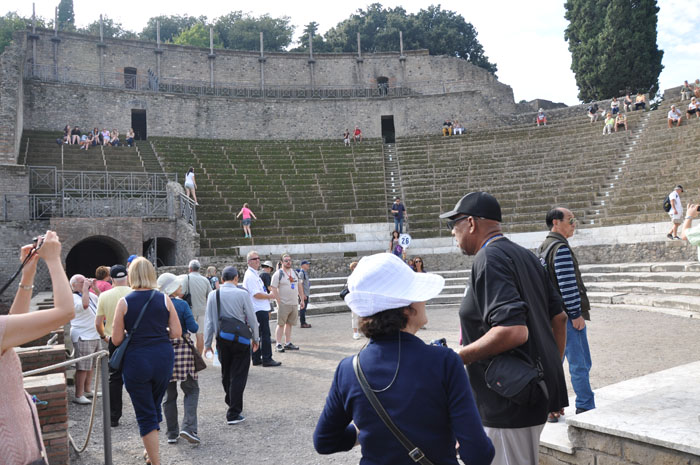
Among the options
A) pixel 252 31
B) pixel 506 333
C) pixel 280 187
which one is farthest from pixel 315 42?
pixel 506 333

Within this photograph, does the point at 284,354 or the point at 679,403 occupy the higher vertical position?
the point at 679,403

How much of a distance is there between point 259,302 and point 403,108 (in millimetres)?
25325

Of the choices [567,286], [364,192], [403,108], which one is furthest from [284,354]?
[403,108]

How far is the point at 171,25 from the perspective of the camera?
61.6 m

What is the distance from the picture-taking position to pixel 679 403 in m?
3.26

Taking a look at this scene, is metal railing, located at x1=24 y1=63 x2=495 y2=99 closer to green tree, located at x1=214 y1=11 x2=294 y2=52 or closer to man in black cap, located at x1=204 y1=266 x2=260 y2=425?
green tree, located at x1=214 y1=11 x2=294 y2=52

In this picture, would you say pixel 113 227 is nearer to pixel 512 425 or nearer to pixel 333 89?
pixel 512 425

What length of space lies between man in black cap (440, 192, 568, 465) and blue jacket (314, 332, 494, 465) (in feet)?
2.09

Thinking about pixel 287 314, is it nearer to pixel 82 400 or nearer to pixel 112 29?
pixel 82 400

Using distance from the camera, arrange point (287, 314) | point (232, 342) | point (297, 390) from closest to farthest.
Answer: point (232, 342)
point (297, 390)
point (287, 314)

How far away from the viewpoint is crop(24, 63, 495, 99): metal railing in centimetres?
3198

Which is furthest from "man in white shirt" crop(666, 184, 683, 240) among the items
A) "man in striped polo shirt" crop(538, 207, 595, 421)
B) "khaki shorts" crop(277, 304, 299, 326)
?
"man in striped polo shirt" crop(538, 207, 595, 421)

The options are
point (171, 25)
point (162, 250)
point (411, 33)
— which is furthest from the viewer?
point (171, 25)

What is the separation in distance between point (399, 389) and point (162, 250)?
62.8ft
